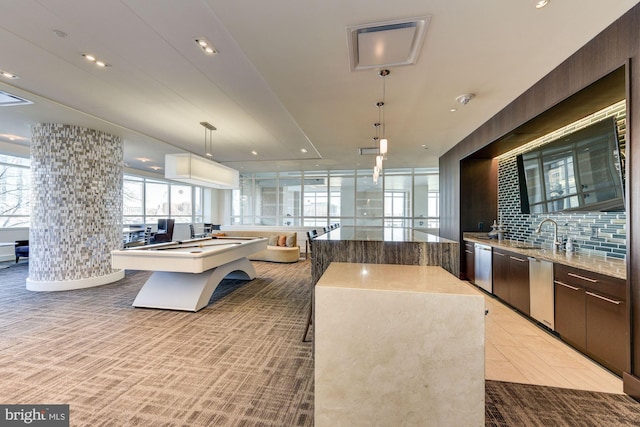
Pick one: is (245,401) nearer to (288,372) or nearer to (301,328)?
(288,372)

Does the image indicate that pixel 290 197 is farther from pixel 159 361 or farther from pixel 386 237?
pixel 386 237

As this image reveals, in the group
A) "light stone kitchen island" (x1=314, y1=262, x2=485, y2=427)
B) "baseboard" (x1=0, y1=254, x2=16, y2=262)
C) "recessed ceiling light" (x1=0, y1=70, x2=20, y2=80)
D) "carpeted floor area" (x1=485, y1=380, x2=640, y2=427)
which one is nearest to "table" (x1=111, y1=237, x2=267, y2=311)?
"recessed ceiling light" (x1=0, y1=70, x2=20, y2=80)

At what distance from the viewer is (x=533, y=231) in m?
4.13

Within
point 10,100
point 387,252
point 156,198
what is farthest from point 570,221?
point 156,198

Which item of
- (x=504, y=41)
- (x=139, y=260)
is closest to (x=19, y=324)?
(x=139, y=260)

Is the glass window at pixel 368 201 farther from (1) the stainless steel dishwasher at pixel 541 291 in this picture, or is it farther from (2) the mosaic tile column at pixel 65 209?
(2) the mosaic tile column at pixel 65 209

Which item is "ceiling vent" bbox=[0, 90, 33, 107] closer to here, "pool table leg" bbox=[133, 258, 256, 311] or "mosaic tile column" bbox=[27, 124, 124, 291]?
"mosaic tile column" bbox=[27, 124, 124, 291]

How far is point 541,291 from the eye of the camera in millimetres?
3072

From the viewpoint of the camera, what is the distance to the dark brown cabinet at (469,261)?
16.3ft

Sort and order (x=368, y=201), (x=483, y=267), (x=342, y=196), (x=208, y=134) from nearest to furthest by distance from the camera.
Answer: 1. (x=483, y=267)
2. (x=208, y=134)
3. (x=368, y=201)
4. (x=342, y=196)

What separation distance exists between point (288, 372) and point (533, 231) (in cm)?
417

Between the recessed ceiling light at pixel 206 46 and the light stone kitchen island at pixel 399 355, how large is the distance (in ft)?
7.81

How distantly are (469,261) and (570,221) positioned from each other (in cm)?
194

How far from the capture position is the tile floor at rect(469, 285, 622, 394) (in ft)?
7.12
